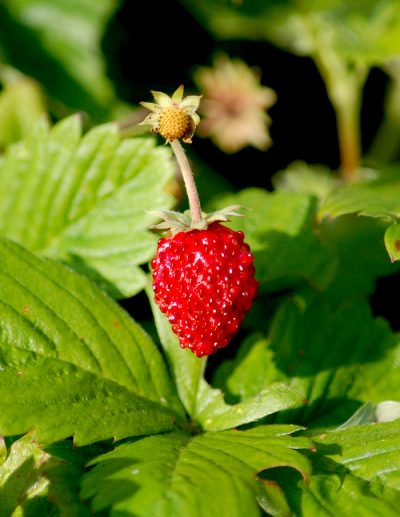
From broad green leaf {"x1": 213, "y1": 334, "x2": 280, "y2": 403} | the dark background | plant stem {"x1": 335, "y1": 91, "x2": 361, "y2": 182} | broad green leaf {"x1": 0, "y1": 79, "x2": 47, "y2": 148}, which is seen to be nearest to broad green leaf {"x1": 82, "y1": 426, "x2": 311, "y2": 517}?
broad green leaf {"x1": 213, "y1": 334, "x2": 280, "y2": 403}

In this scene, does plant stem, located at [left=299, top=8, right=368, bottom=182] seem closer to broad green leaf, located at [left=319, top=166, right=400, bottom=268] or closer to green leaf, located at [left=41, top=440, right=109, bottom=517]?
broad green leaf, located at [left=319, top=166, right=400, bottom=268]

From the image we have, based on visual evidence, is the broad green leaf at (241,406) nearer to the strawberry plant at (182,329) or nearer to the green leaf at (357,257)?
the strawberry plant at (182,329)

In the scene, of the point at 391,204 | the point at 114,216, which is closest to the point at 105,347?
the point at 114,216

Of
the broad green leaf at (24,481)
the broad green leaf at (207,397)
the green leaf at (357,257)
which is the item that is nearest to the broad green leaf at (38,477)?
the broad green leaf at (24,481)

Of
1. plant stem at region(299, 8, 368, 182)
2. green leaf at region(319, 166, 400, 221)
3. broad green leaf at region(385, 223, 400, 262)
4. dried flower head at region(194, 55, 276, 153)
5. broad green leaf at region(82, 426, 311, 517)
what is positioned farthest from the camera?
dried flower head at region(194, 55, 276, 153)

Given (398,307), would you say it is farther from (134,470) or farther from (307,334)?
(134,470)

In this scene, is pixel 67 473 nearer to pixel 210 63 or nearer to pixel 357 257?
pixel 357 257
